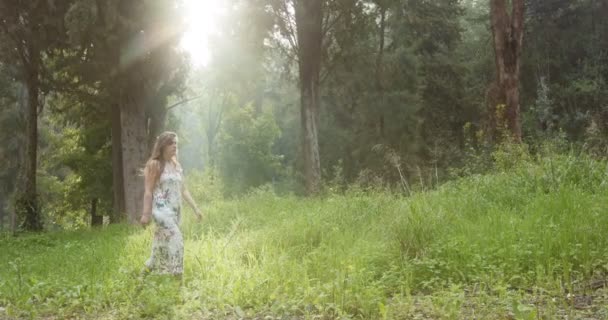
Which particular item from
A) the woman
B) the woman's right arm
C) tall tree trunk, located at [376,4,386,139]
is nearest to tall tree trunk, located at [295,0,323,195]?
tall tree trunk, located at [376,4,386,139]

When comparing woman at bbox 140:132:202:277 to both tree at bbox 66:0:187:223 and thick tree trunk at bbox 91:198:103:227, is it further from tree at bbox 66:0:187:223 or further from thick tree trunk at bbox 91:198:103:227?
thick tree trunk at bbox 91:198:103:227

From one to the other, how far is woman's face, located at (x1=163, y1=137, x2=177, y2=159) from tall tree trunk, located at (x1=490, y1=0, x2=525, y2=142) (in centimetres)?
999

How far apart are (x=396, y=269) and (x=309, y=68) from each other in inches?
567

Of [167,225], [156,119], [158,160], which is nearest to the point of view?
[167,225]

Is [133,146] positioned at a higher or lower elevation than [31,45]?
lower

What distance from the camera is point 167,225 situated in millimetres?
6703

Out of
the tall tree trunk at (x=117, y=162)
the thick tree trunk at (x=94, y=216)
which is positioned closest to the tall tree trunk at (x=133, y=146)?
the tall tree trunk at (x=117, y=162)

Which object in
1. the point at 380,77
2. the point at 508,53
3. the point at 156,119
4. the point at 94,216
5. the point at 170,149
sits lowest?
the point at 94,216

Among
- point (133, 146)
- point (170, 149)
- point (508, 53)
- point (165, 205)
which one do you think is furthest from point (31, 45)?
point (508, 53)

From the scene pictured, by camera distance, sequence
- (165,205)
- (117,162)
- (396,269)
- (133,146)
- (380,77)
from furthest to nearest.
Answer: (380,77)
(117,162)
(133,146)
(165,205)
(396,269)

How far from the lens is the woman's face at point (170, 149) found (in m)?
6.93

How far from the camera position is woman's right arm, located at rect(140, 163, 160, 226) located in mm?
6801

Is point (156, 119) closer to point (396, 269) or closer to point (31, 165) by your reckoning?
point (31, 165)

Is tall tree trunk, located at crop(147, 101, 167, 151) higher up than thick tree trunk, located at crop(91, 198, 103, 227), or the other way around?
tall tree trunk, located at crop(147, 101, 167, 151)
